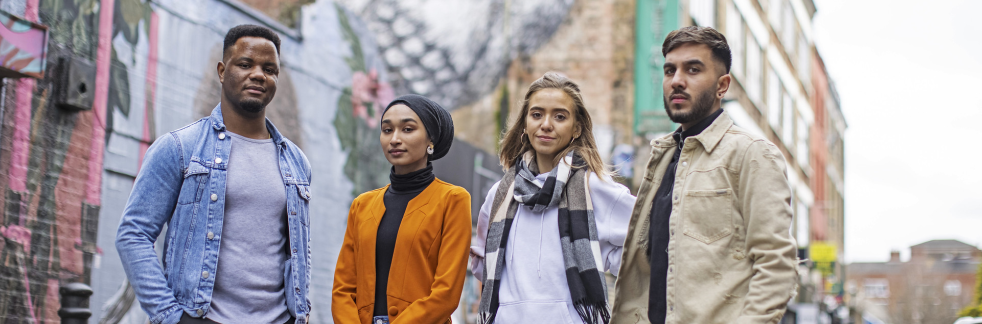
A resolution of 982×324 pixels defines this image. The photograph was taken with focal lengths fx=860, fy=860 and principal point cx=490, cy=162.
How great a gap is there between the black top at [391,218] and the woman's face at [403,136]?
8 cm

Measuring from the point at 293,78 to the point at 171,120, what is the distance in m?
2.23

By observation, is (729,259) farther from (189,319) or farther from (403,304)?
(189,319)

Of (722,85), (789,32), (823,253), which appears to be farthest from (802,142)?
(722,85)

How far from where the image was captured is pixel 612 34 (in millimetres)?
16672

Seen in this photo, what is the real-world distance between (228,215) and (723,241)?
1.86m

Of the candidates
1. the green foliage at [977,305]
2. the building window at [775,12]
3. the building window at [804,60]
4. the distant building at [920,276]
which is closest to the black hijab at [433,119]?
the green foliage at [977,305]

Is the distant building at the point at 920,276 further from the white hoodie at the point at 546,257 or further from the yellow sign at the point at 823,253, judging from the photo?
the white hoodie at the point at 546,257

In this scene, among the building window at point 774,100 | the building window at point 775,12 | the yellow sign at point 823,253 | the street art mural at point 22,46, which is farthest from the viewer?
the yellow sign at point 823,253

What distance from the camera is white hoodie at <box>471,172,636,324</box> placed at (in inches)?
141

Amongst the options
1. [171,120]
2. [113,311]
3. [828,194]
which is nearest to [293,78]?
[171,120]

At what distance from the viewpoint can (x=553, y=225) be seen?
3762 mm

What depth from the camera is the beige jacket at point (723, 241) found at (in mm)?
2867

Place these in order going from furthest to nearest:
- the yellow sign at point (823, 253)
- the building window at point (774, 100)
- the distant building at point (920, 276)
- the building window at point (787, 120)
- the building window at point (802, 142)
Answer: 1. the distant building at point (920, 276)
2. the building window at point (802, 142)
3. the yellow sign at point (823, 253)
4. the building window at point (787, 120)
5. the building window at point (774, 100)

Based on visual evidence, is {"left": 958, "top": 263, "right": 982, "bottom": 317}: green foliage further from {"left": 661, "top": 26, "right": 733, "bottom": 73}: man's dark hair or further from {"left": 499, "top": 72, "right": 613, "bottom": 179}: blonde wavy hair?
{"left": 661, "top": 26, "right": 733, "bottom": 73}: man's dark hair
